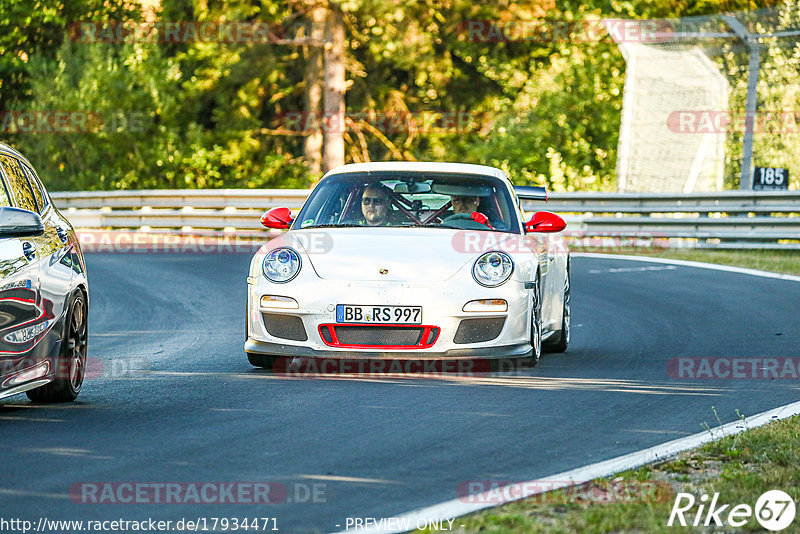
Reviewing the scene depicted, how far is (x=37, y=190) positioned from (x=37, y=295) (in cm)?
114

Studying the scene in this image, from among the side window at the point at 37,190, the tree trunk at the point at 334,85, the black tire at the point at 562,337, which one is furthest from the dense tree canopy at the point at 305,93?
the side window at the point at 37,190

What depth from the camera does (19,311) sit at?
693cm

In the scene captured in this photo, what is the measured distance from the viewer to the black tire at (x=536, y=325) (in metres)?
9.05

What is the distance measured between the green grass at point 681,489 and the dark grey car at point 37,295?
9.56 feet

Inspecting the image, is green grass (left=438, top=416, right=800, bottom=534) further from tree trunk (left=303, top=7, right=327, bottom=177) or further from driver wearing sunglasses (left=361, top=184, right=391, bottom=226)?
tree trunk (left=303, top=7, right=327, bottom=177)

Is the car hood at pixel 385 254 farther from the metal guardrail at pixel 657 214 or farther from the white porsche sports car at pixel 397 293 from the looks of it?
the metal guardrail at pixel 657 214

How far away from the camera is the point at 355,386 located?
8.43 m

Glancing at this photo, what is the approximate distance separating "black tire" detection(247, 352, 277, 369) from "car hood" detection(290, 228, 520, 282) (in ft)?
2.55

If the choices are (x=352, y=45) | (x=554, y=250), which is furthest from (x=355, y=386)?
(x=352, y=45)

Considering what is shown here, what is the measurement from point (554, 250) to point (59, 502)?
5724mm

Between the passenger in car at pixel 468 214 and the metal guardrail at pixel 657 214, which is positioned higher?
the passenger in car at pixel 468 214

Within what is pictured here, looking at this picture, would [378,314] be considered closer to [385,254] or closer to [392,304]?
[392,304]

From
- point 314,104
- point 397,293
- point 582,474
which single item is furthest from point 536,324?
point 314,104

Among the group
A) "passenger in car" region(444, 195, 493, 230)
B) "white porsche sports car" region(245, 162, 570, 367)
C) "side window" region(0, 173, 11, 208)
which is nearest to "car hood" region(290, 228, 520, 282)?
"white porsche sports car" region(245, 162, 570, 367)
